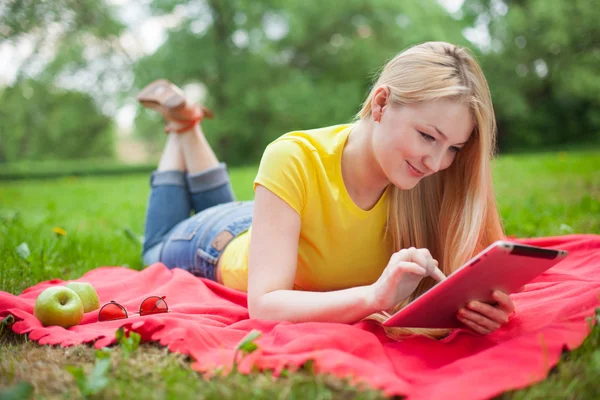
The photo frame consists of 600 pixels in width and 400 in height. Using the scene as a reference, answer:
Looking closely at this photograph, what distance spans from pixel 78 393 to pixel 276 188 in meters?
0.90

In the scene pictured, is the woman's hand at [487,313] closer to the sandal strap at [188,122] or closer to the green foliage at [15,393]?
the green foliage at [15,393]

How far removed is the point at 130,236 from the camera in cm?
405

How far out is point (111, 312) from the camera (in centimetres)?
225

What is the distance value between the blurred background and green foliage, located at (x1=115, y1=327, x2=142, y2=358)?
53.6ft

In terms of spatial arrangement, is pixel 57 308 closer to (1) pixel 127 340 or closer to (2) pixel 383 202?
(1) pixel 127 340

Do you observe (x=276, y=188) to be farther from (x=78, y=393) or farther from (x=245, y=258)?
(x=78, y=393)

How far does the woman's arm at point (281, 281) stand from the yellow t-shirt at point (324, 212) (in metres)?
0.06

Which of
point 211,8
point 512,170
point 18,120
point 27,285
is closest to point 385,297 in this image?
point 27,285

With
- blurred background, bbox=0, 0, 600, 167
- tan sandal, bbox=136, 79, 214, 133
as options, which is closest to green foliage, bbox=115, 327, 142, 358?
tan sandal, bbox=136, 79, 214, 133

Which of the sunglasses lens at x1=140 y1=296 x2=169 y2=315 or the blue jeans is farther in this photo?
the blue jeans

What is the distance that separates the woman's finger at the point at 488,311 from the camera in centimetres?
185

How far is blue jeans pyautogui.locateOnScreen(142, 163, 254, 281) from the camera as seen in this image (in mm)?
2965

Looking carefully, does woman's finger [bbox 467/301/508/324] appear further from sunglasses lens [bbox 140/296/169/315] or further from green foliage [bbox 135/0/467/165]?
green foliage [bbox 135/0/467/165]

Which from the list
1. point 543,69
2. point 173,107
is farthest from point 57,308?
point 543,69
